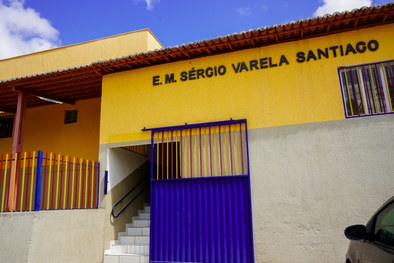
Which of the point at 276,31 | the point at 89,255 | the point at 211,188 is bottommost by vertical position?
the point at 89,255

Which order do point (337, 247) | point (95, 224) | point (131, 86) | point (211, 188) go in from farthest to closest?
point (131, 86) → point (95, 224) → point (211, 188) → point (337, 247)

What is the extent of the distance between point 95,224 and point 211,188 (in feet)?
9.38

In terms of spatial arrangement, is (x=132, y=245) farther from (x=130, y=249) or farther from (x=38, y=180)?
(x=38, y=180)

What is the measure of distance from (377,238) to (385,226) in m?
0.13

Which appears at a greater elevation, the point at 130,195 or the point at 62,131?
the point at 62,131

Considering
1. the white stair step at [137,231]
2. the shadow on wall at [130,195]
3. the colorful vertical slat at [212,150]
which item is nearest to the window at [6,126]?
the shadow on wall at [130,195]

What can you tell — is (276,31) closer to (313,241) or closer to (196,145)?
(196,145)

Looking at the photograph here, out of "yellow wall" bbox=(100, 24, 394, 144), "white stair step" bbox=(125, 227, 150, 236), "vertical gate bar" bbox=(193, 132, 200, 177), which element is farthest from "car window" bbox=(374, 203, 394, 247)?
"white stair step" bbox=(125, 227, 150, 236)

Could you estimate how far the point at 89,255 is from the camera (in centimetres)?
741

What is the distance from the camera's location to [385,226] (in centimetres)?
298

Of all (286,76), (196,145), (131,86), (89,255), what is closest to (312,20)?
(286,76)

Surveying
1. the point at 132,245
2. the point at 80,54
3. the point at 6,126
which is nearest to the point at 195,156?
the point at 132,245

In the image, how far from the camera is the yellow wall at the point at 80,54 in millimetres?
11945

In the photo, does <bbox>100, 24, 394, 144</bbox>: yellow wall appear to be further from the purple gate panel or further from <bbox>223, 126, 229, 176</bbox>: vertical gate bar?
the purple gate panel
